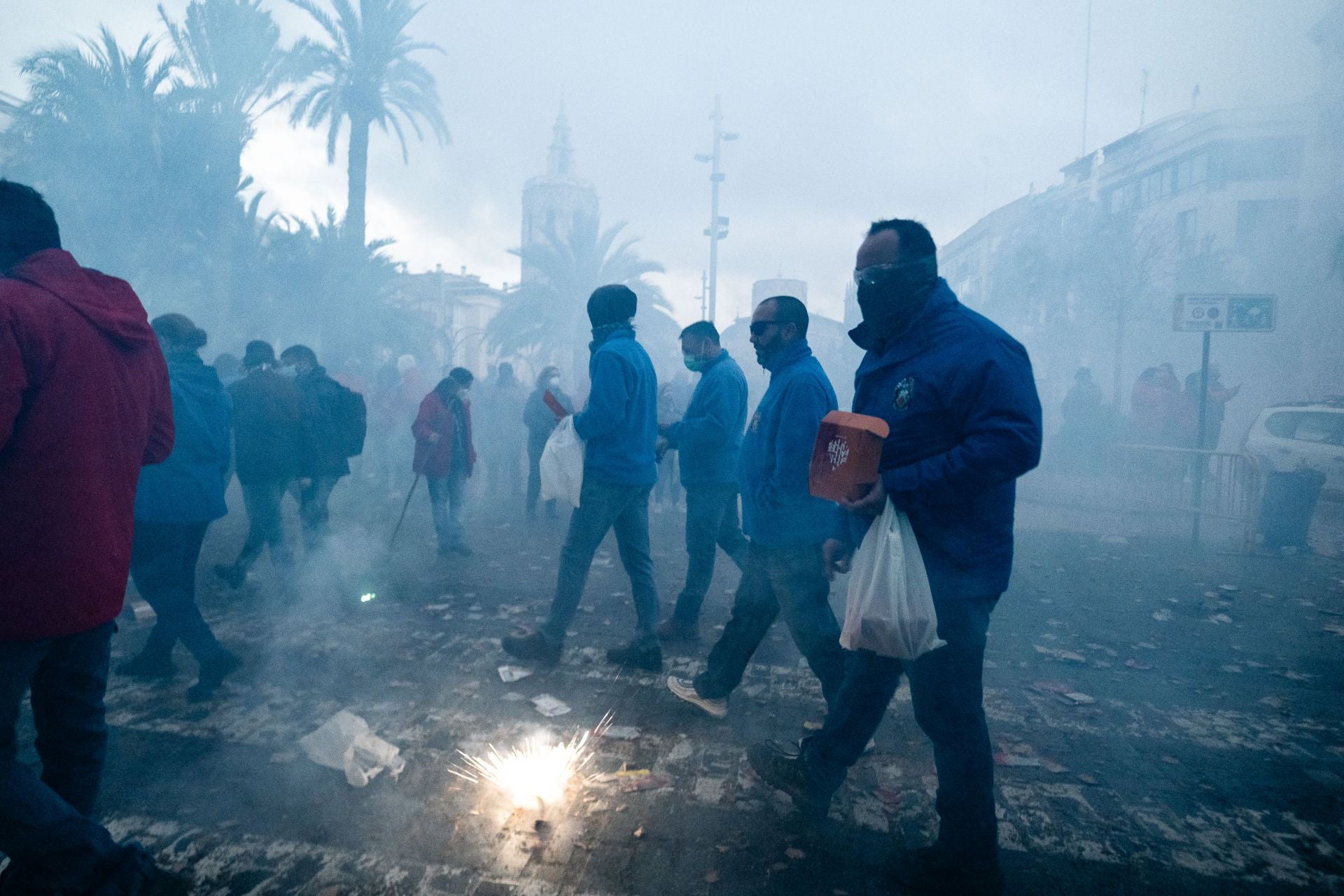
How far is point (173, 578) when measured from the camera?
4.14m

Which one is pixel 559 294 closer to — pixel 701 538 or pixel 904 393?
pixel 701 538

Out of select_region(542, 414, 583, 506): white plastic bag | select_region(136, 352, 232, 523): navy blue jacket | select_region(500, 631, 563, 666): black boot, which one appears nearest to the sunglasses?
select_region(542, 414, 583, 506): white plastic bag

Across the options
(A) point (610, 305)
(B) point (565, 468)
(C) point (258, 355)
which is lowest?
(B) point (565, 468)

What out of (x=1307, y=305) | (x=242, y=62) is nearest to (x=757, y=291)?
(x=1307, y=305)

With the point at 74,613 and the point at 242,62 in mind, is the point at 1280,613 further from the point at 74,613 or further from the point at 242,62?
the point at 242,62

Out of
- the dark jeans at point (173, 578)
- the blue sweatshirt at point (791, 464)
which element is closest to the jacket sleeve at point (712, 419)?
the blue sweatshirt at point (791, 464)

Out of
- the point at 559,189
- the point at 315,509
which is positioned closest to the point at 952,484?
the point at 315,509

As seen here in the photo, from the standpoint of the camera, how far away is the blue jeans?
795 cm

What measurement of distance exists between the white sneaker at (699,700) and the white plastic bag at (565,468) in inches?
48.8

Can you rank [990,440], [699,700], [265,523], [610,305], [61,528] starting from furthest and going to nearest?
[265,523] < [610,305] < [699,700] < [990,440] < [61,528]

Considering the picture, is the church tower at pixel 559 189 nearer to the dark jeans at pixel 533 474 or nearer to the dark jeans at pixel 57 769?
the dark jeans at pixel 533 474

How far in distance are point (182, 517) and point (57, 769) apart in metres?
2.00

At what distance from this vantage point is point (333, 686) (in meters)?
4.29

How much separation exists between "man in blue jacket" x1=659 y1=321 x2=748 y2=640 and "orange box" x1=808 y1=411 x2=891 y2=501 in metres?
2.08
